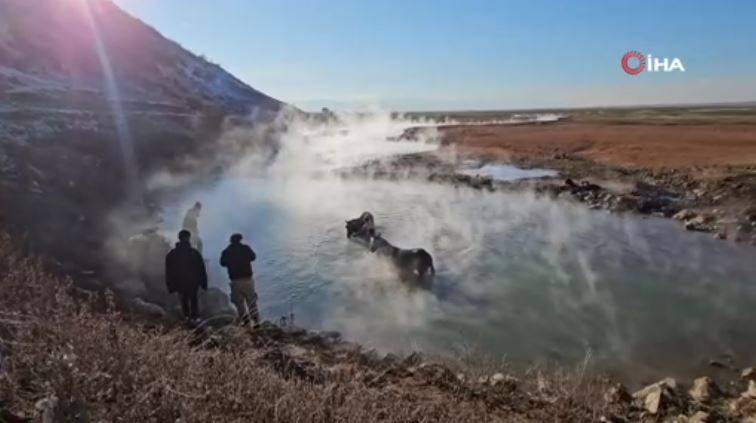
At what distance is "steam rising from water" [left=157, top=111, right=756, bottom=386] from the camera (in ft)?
36.3

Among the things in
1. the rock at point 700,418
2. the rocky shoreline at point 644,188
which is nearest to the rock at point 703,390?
the rock at point 700,418

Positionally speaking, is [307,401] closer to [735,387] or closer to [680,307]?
[735,387]

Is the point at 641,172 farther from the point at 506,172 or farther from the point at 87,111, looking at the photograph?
the point at 87,111

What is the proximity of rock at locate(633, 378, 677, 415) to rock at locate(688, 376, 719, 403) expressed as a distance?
0.29 meters

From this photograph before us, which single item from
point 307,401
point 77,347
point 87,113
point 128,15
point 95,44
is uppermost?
point 128,15

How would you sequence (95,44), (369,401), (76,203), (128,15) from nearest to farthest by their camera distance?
(369,401) < (76,203) < (95,44) < (128,15)

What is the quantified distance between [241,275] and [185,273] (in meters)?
1.04

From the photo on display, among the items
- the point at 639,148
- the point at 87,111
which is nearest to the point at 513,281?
the point at 639,148

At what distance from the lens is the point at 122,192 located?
2417 cm

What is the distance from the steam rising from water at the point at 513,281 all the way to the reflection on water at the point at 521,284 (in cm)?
4

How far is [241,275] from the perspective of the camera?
1118cm

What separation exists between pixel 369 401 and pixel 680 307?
9501 millimetres

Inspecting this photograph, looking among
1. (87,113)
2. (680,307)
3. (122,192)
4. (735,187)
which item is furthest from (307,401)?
(87,113)

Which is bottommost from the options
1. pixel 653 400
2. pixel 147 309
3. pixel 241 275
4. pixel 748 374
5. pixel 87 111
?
pixel 748 374
